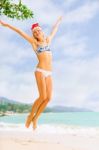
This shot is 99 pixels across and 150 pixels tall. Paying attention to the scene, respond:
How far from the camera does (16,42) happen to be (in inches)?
113

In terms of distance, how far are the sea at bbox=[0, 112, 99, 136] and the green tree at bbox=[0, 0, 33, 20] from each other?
584 millimetres

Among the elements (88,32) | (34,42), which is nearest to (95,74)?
(88,32)

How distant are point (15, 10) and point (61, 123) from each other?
80 centimetres

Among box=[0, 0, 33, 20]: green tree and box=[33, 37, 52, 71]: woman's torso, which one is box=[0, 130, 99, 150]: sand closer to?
box=[33, 37, 52, 71]: woman's torso

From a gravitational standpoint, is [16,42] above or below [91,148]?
above

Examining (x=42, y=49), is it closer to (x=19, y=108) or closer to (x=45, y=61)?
A: (x=45, y=61)

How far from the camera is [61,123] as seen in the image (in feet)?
10.4

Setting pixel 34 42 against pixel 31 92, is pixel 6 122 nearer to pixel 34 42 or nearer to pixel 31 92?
pixel 31 92

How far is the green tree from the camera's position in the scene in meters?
→ 2.85

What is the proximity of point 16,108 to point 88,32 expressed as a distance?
0.65 m

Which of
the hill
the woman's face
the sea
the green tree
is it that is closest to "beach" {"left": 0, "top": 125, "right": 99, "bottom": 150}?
the sea

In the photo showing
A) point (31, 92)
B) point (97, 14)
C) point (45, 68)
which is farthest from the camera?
point (97, 14)

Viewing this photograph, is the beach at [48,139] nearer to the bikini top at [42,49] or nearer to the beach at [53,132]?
the beach at [53,132]

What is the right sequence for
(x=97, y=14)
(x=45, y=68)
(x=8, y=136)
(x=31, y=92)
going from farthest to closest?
(x=97, y=14) < (x=8, y=136) < (x=31, y=92) < (x=45, y=68)
